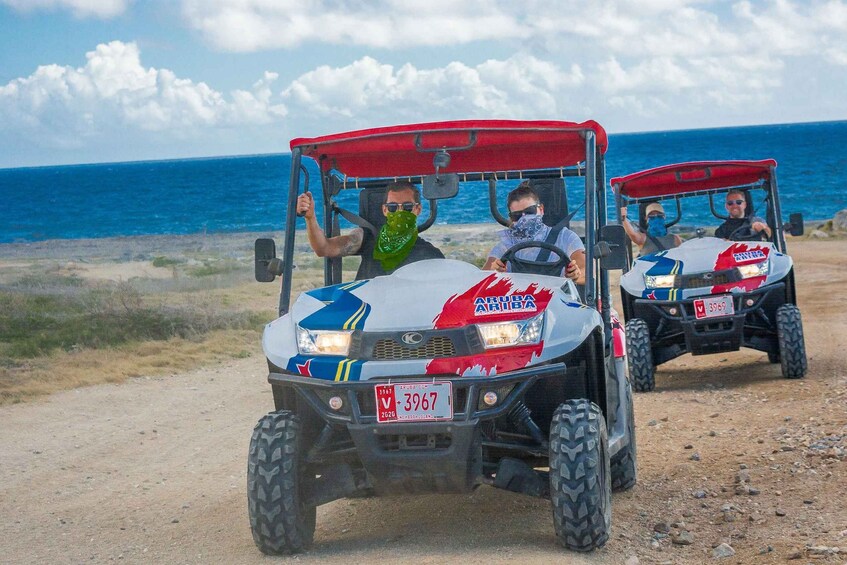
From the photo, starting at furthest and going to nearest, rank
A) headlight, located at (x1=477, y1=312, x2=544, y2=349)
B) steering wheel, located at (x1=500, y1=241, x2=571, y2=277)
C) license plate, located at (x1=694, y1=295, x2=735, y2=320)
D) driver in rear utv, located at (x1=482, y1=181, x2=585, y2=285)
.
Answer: license plate, located at (x1=694, y1=295, x2=735, y2=320) → driver in rear utv, located at (x1=482, y1=181, x2=585, y2=285) → steering wheel, located at (x1=500, y1=241, x2=571, y2=277) → headlight, located at (x1=477, y1=312, x2=544, y2=349)

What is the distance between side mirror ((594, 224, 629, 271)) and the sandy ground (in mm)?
1443

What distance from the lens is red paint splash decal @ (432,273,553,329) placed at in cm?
590

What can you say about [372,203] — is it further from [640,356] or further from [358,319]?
[640,356]

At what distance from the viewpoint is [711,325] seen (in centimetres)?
1195

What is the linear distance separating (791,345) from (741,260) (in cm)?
94

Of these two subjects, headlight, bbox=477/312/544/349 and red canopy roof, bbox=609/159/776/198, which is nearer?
headlight, bbox=477/312/544/349

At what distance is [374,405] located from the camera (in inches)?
233

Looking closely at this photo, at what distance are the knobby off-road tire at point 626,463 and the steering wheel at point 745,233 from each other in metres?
5.61

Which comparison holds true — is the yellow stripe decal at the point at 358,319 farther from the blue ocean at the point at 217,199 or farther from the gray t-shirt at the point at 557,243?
the blue ocean at the point at 217,199

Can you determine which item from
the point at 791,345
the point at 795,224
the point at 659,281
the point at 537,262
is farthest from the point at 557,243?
the point at 795,224

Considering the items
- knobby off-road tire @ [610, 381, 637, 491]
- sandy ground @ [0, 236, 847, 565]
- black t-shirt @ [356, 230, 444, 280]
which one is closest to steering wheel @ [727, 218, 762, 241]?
sandy ground @ [0, 236, 847, 565]

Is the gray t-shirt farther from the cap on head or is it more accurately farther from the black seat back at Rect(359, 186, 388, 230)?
the cap on head

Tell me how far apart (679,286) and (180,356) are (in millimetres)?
7056

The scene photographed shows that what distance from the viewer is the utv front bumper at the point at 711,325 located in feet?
38.8
